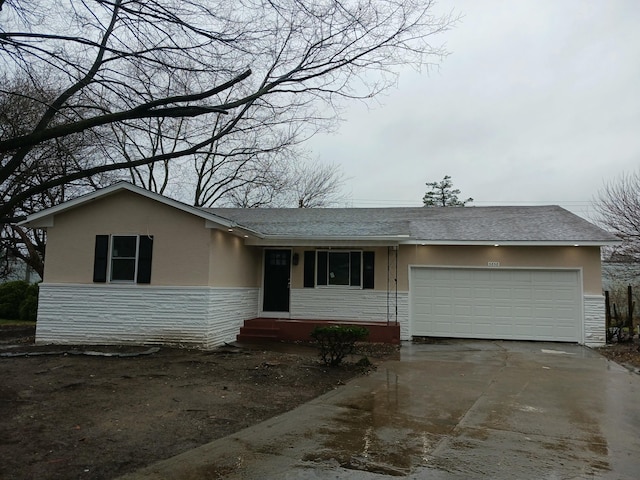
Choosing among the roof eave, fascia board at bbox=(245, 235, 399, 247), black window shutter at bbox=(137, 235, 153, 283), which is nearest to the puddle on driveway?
fascia board at bbox=(245, 235, 399, 247)

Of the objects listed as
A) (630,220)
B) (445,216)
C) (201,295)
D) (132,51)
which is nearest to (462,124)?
(445,216)

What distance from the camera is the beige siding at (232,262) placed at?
11.3 meters

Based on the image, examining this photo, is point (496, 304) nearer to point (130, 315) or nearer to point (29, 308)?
point (130, 315)

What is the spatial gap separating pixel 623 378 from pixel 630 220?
12.9m

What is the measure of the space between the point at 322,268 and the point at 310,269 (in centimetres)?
36

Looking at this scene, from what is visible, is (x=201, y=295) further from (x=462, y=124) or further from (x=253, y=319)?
(x=462, y=124)

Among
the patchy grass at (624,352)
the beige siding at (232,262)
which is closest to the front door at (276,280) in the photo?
the beige siding at (232,262)

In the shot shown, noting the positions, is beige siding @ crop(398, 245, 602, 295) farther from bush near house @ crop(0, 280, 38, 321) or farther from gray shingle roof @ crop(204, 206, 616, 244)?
bush near house @ crop(0, 280, 38, 321)

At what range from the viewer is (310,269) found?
13.9m

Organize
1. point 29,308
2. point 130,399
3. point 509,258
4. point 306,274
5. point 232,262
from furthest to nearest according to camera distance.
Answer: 1. point 29,308
2. point 306,274
3. point 509,258
4. point 232,262
5. point 130,399

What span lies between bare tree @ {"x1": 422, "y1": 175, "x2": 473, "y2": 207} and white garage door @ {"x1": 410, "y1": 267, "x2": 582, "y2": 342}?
25053mm

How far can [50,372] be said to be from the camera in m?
8.01

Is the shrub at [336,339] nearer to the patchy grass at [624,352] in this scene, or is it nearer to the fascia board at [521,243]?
the fascia board at [521,243]

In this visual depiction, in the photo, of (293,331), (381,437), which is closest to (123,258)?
(293,331)
